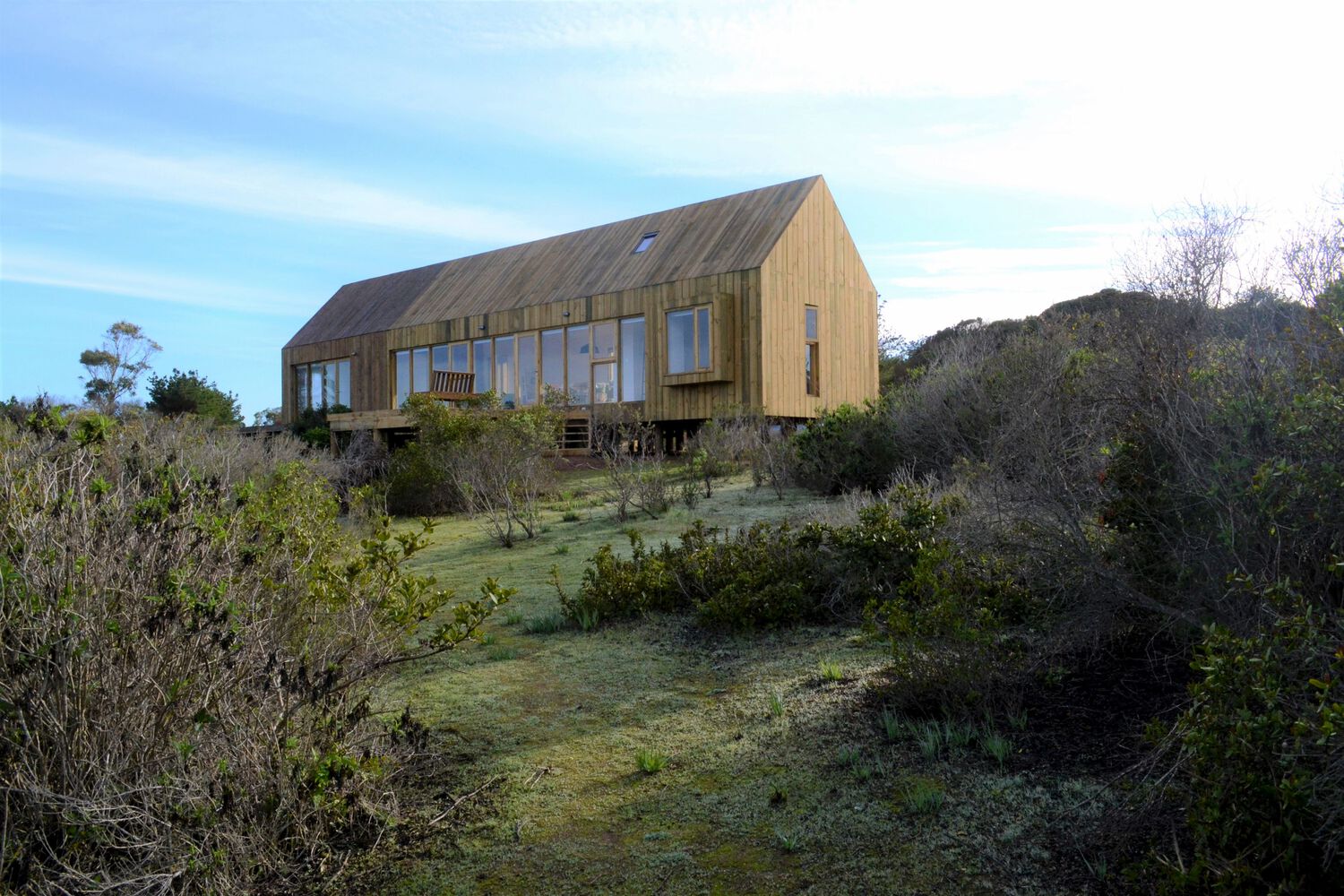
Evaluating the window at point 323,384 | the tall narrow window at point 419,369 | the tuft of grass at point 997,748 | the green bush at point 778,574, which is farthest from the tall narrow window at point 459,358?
the tuft of grass at point 997,748

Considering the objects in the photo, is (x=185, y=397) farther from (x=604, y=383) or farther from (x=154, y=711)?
(x=154, y=711)

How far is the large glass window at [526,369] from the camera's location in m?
23.8

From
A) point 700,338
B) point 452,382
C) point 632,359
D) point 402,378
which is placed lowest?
point 452,382

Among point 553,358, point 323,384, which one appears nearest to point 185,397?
point 323,384

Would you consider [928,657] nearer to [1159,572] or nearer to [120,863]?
[1159,572]

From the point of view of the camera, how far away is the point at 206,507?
395 cm

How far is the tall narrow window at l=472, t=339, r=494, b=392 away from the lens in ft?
82.0

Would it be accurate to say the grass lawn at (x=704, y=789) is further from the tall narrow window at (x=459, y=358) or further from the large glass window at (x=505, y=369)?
the tall narrow window at (x=459, y=358)

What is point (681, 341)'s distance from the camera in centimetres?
2072

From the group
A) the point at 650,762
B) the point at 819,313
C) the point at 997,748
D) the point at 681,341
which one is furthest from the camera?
the point at 819,313

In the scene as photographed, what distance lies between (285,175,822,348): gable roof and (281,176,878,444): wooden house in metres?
0.05

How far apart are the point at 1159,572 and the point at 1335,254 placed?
16.9 feet

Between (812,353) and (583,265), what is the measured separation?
620 centimetres

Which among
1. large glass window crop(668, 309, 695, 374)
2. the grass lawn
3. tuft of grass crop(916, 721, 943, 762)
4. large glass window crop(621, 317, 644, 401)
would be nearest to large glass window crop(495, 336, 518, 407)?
large glass window crop(621, 317, 644, 401)
